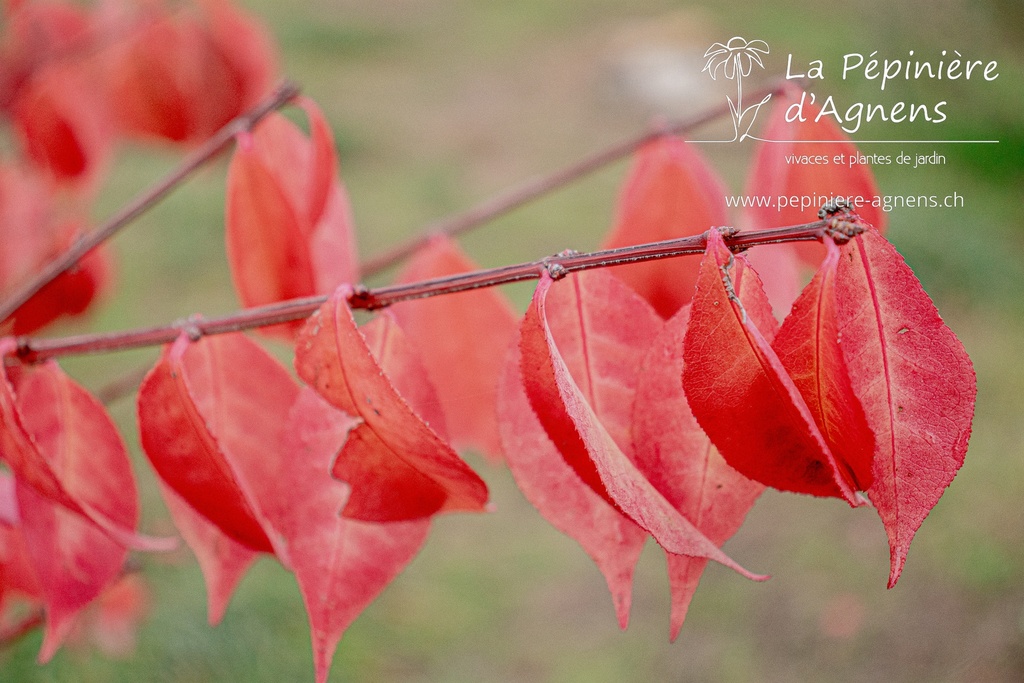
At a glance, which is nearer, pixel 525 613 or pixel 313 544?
pixel 313 544

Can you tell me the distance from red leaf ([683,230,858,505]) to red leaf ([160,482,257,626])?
1.02 ft

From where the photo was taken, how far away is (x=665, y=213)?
0.67 m

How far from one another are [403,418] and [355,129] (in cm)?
421

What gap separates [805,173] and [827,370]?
0.31m

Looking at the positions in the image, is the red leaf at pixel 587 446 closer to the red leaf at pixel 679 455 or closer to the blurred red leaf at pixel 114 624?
the red leaf at pixel 679 455

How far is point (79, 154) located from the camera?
1105 mm

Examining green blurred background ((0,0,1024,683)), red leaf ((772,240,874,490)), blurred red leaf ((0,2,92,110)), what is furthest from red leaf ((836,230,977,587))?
green blurred background ((0,0,1024,683))

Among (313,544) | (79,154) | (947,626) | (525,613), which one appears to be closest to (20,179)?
(79,154)

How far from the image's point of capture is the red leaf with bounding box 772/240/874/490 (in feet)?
1.15

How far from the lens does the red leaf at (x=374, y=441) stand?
0.38 m

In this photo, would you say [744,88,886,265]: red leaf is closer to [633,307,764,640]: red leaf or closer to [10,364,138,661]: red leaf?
[633,307,764,640]: red leaf

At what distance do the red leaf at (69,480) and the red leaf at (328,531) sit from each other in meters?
0.12

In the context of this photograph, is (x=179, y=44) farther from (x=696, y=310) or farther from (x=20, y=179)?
(x=696, y=310)

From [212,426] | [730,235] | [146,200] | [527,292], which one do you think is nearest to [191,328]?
[212,426]
